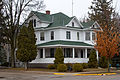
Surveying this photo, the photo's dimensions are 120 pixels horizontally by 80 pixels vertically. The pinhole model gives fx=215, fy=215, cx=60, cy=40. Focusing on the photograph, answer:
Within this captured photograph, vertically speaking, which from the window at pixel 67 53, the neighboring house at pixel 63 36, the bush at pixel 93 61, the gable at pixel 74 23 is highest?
the gable at pixel 74 23

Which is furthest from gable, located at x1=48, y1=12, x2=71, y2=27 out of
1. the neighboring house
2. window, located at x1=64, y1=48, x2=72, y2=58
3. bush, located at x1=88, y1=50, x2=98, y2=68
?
bush, located at x1=88, y1=50, x2=98, y2=68

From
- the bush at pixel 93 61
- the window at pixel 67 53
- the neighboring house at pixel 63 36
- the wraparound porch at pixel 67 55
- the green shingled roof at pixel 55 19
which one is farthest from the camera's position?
the green shingled roof at pixel 55 19

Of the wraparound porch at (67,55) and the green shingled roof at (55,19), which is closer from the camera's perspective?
the wraparound porch at (67,55)

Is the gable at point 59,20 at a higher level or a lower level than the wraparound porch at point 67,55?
higher

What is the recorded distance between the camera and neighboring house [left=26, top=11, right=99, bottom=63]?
38.2 meters

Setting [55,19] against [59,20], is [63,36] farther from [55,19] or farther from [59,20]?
[55,19]

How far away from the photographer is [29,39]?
34750 mm

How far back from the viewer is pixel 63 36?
3878 cm

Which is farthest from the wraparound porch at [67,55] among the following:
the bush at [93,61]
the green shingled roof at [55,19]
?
the green shingled roof at [55,19]

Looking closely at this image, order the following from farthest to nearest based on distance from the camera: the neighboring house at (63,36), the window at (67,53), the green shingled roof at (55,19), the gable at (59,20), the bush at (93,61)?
the green shingled roof at (55,19)
the window at (67,53)
the gable at (59,20)
the neighboring house at (63,36)
the bush at (93,61)

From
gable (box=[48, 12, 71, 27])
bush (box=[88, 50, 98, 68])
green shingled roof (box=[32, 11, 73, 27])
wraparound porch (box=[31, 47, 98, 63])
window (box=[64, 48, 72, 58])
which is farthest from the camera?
green shingled roof (box=[32, 11, 73, 27])

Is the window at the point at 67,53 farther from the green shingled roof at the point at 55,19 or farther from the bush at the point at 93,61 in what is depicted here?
the green shingled roof at the point at 55,19

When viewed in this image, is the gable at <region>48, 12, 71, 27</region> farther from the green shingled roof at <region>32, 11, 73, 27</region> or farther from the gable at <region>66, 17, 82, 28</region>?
the gable at <region>66, 17, 82, 28</region>

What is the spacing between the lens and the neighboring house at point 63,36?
38.2 metres
